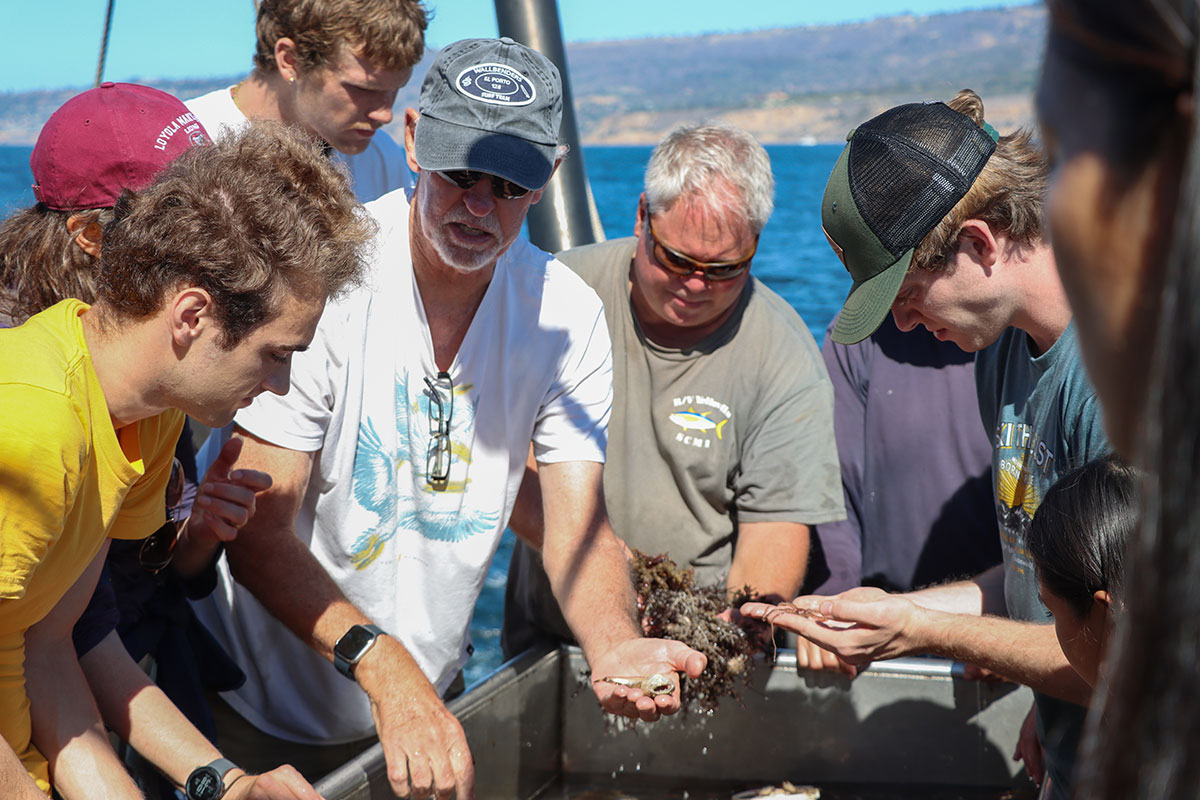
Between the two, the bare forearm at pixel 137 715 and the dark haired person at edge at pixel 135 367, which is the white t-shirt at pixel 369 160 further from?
the bare forearm at pixel 137 715

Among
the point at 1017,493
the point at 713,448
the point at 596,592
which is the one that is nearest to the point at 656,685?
the point at 596,592

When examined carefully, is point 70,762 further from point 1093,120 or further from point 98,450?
point 1093,120

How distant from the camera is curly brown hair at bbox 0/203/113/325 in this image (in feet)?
7.04

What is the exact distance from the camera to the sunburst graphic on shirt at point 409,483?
281 cm

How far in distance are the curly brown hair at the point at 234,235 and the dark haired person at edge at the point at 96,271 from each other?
15 cm

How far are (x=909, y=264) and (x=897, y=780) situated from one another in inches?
65.2

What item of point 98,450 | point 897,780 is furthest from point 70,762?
point 897,780

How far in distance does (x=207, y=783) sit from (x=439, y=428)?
1.02 metres

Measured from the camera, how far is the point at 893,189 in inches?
97.7

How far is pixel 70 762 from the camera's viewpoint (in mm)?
2043

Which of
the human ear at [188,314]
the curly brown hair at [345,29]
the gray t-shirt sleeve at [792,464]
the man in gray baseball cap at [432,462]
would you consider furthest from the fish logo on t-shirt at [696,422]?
the human ear at [188,314]

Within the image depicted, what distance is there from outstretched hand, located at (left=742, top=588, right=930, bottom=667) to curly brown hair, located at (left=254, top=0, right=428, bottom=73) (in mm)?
2357

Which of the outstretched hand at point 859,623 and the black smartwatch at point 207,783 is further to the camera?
A: the outstretched hand at point 859,623

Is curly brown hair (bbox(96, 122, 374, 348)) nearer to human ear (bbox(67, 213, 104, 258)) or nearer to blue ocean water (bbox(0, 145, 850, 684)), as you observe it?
human ear (bbox(67, 213, 104, 258))
